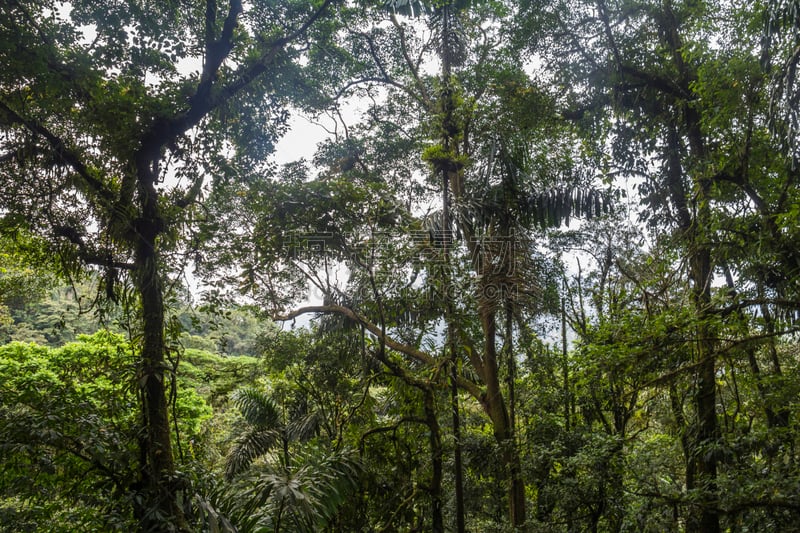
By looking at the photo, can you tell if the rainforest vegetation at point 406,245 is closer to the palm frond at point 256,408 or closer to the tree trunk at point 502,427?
the tree trunk at point 502,427

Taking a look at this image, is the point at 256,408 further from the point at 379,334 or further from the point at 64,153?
the point at 64,153

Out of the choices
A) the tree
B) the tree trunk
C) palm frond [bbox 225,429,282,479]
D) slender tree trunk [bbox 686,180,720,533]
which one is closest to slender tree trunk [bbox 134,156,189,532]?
the tree

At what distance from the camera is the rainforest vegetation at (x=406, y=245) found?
12.5ft

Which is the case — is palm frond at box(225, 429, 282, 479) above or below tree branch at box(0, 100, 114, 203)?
below

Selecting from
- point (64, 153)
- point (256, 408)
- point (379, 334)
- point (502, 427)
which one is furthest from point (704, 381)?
point (256, 408)

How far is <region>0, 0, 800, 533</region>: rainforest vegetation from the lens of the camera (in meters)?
3.80

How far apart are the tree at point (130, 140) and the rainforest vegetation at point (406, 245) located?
0.03 m

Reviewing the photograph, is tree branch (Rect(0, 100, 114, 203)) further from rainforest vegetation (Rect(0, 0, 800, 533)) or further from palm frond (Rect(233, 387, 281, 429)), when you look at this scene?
palm frond (Rect(233, 387, 281, 429))

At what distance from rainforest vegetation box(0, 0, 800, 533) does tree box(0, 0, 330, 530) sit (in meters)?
0.03

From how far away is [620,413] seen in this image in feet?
23.1

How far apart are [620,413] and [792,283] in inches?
155

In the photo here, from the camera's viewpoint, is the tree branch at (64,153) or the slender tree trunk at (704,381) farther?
the slender tree trunk at (704,381)

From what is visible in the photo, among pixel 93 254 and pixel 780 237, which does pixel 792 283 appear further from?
pixel 93 254

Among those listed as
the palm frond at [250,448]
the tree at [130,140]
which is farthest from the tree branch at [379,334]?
the palm frond at [250,448]
